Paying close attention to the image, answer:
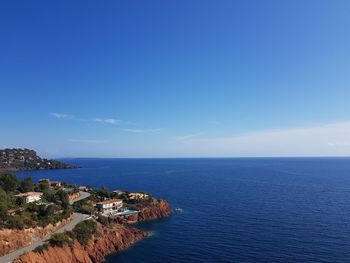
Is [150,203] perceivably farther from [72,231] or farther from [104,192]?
[72,231]

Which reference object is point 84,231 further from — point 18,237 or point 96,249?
point 18,237

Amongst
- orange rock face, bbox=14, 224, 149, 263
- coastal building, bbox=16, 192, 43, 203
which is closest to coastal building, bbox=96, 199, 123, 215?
orange rock face, bbox=14, 224, 149, 263

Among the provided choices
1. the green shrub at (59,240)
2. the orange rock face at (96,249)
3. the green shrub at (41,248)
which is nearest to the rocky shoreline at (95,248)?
the orange rock face at (96,249)

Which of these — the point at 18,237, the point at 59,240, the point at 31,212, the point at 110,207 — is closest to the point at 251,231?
the point at 110,207

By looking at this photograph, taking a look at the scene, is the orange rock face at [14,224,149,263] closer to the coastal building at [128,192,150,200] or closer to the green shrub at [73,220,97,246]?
the green shrub at [73,220,97,246]

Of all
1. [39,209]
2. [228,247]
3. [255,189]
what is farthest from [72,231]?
[255,189]

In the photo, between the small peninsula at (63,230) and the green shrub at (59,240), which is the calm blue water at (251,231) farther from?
the green shrub at (59,240)
